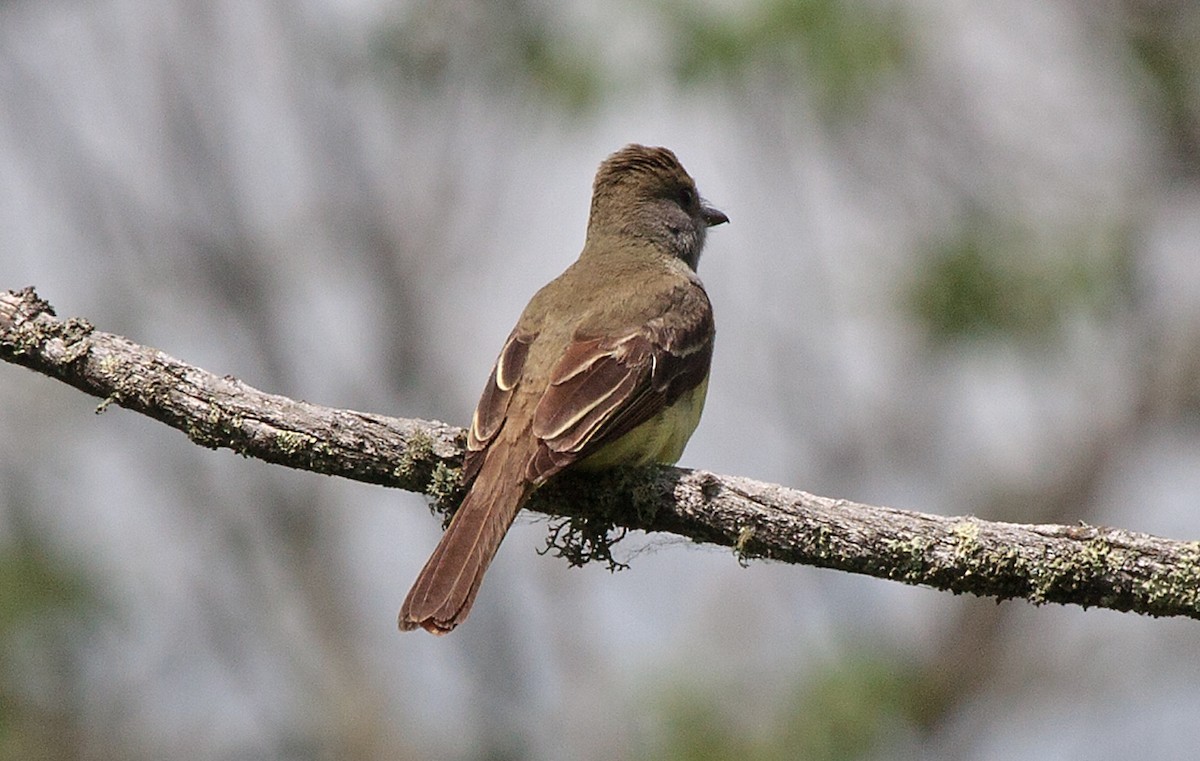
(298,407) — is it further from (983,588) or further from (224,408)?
(983,588)

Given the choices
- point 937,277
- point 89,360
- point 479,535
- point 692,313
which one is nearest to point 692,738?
point 937,277

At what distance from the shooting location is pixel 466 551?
18.0 feet

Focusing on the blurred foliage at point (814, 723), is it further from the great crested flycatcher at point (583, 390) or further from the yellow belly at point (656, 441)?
the yellow belly at point (656, 441)

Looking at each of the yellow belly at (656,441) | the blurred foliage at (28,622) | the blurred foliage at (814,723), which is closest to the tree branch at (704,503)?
the yellow belly at (656,441)

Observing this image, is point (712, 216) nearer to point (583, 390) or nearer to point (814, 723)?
point (583, 390)

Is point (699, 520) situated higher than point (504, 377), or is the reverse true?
point (504, 377)

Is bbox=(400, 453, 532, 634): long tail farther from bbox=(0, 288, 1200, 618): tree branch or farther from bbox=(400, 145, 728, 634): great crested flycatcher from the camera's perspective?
bbox=(0, 288, 1200, 618): tree branch

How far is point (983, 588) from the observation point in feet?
17.1

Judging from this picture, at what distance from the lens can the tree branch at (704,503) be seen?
16.6ft

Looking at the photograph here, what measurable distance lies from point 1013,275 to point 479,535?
7588 mm

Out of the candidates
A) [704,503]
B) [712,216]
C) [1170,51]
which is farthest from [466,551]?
[1170,51]

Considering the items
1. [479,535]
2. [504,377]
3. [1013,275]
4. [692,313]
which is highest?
[1013,275]

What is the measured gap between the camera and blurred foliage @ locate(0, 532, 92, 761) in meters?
11.8

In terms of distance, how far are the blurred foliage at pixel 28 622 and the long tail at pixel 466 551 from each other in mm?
7112
